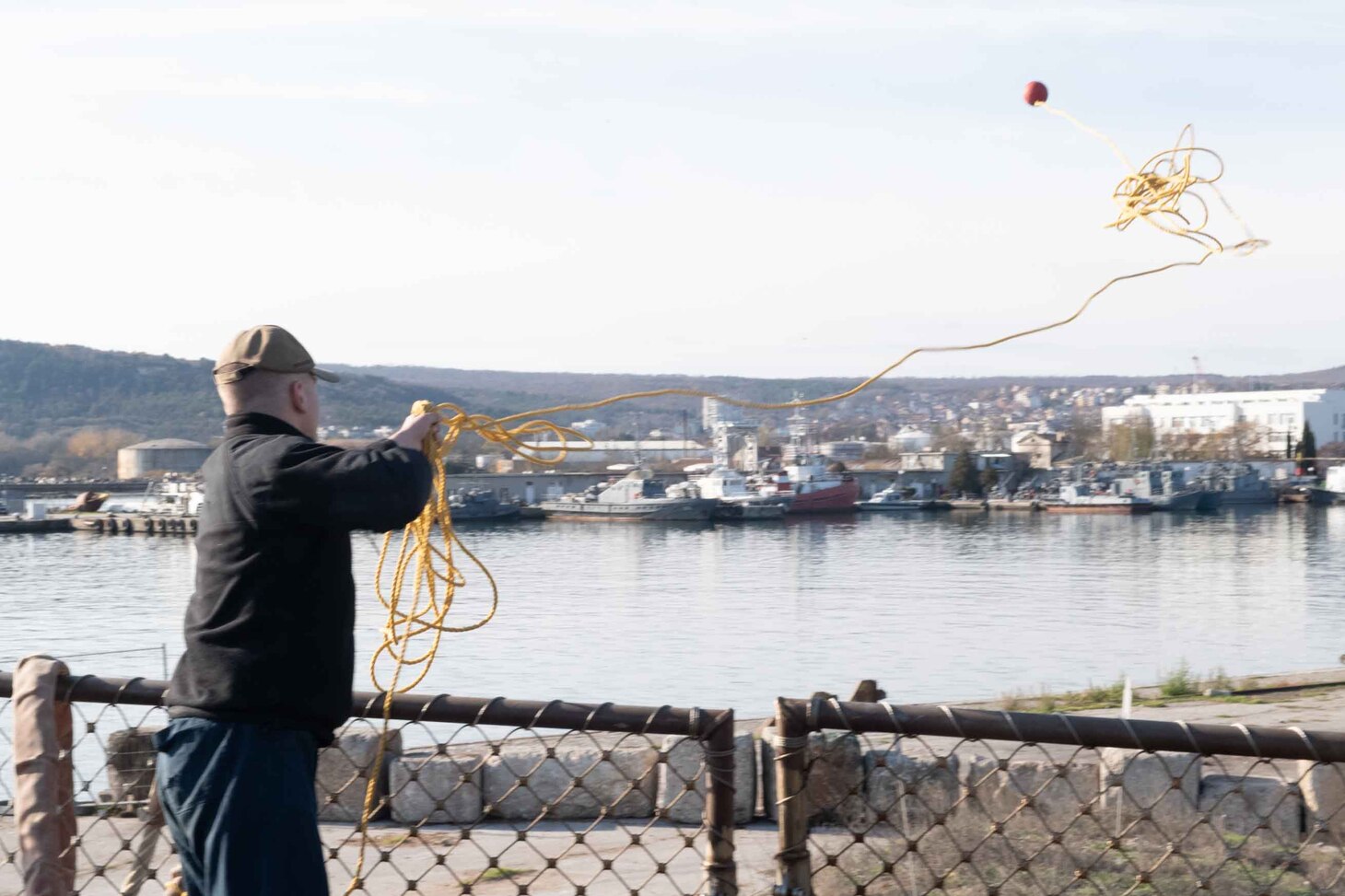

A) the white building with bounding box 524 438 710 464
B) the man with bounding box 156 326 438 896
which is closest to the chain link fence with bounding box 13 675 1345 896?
the man with bounding box 156 326 438 896

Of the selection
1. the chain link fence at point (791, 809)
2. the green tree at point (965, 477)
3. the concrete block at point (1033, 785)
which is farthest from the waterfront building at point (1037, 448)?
the chain link fence at point (791, 809)

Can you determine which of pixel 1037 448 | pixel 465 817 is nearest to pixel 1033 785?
pixel 465 817

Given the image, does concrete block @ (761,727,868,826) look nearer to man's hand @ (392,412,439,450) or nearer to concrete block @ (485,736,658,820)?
concrete block @ (485,736,658,820)

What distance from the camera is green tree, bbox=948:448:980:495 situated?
107 meters

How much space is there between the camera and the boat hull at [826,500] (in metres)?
89.8

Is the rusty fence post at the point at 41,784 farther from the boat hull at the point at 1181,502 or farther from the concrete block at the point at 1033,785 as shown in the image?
the boat hull at the point at 1181,502

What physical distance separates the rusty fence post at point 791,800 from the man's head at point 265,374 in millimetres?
1346

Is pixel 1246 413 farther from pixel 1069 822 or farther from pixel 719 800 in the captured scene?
pixel 719 800

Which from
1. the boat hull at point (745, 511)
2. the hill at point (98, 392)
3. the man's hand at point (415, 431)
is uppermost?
the hill at point (98, 392)

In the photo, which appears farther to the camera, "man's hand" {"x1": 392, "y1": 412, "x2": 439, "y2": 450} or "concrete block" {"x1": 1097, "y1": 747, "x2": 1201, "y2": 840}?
"concrete block" {"x1": 1097, "y1": 747, "x2": 1201, "y2": 840}

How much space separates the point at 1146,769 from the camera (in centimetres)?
677

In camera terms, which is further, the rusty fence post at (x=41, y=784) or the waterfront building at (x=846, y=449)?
the waterfront building at (x=846, y=449)

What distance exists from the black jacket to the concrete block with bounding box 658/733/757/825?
3.56 meters

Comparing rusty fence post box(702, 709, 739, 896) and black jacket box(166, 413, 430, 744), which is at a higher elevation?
black jacket box(166, 413, 430, 744)
